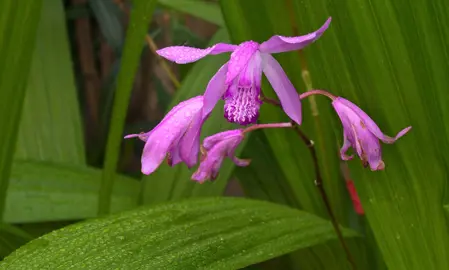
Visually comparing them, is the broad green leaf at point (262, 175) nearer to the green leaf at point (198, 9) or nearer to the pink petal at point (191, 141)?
the green leaf at point (198, 9)

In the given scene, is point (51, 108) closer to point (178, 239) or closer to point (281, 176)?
point (281, 176)

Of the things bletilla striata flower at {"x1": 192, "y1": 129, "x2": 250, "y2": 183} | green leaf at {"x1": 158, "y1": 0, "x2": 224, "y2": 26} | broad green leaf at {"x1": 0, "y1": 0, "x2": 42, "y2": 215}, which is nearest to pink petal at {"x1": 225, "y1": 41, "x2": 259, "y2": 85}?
bletilla striata flower at {"x1": 192, "y1": 129, "x2": 250, "y2": 183}

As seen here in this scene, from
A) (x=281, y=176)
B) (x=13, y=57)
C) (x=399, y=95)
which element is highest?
(x=13, y=57)

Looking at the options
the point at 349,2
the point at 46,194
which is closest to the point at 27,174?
the point at 46,194

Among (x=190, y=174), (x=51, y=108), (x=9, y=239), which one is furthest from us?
(x=51, y=108)

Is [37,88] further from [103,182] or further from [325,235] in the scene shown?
[325,235]

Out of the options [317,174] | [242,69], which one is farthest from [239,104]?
[317,174]

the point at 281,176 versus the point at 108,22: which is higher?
the point at 108,22
